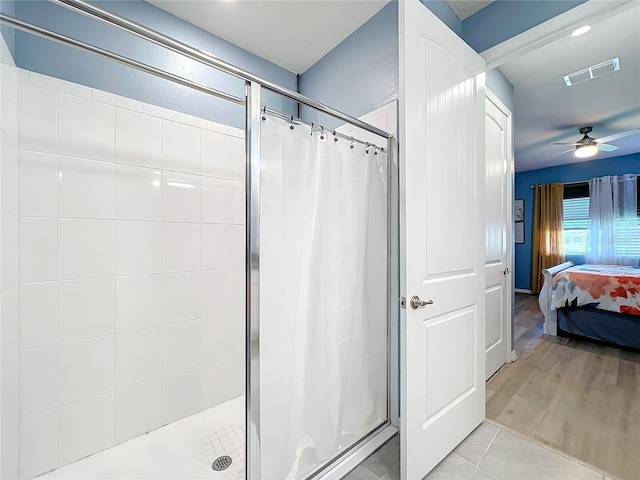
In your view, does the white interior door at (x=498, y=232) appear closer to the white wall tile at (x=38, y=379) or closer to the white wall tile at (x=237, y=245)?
the white wall tile at (x=237, y=245)

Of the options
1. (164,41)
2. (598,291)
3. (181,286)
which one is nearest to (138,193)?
(181,286)

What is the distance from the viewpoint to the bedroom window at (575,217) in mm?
5047

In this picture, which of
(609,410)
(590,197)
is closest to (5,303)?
(609,410)

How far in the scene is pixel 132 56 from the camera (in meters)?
1.60

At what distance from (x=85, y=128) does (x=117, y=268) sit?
0.75 meters

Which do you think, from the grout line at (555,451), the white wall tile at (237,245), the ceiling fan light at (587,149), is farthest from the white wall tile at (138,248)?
the ceiling fan light at (587,149)

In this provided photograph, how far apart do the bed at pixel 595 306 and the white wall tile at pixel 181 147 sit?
13.2 ft

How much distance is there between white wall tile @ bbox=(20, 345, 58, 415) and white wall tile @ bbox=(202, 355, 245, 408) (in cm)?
73

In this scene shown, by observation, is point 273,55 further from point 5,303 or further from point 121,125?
point 5,303

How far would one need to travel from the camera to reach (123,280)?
152cm

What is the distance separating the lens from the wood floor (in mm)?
1512

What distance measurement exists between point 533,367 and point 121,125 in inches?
143

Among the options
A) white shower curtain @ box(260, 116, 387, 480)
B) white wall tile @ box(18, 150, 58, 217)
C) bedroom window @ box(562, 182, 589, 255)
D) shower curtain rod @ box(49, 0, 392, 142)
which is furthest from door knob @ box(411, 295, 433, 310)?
bedroom window @ box(562, 182, 589, 255)

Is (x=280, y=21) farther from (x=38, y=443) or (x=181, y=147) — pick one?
(x=38, y=443)
